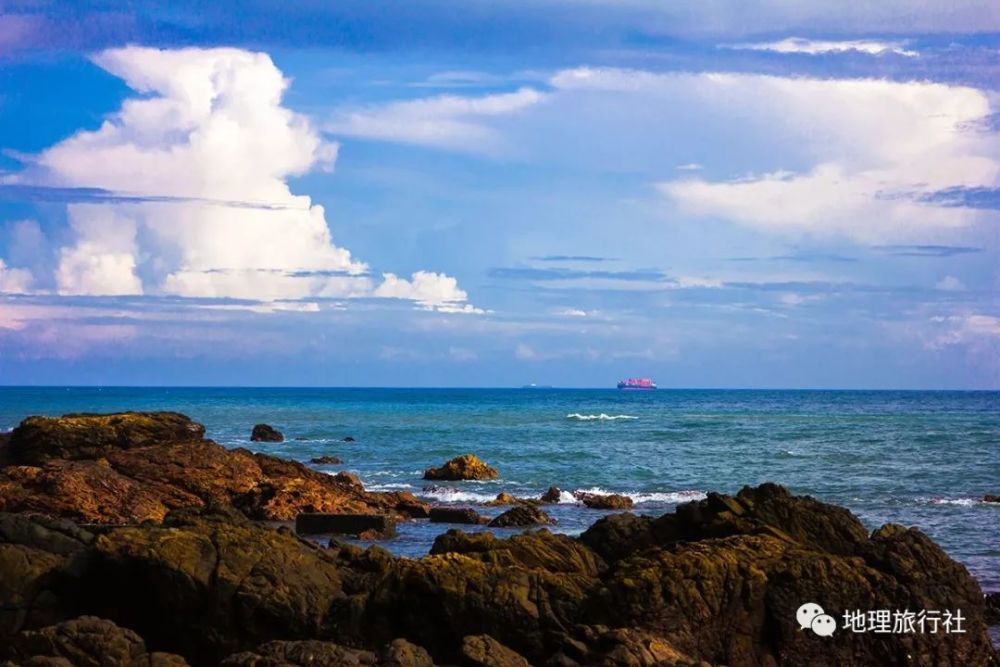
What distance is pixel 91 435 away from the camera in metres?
38.2

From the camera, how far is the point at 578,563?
61.3 feet

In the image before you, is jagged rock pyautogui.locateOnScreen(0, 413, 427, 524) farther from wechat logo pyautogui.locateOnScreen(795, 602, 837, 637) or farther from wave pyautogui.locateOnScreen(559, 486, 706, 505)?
wechat logo pyautogui.locateOnScreen(795, 602, 837, 637)

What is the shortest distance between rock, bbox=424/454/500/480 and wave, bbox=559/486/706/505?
613 cm

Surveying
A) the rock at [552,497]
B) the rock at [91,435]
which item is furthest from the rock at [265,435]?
the rock at [552,497]

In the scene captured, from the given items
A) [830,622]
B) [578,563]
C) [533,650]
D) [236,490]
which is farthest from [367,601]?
[236,490]

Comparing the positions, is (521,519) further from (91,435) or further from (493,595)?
(493,595)

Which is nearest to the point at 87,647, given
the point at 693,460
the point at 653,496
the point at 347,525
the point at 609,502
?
the point at 347,525

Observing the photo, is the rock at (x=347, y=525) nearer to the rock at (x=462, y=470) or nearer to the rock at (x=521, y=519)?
the rock at (x=521, y=519)

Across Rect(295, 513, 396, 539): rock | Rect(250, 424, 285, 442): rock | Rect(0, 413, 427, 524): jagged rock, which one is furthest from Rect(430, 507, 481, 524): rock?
Rect(250, 424, 285, 442): rock

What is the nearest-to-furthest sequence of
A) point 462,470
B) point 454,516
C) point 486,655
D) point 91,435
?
Result: point 486,655 < point 454,516 < point 91,435 < point 462,470

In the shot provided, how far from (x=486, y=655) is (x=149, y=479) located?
23.0 m

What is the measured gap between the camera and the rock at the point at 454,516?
111ft

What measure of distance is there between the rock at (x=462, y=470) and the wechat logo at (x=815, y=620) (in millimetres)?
34771

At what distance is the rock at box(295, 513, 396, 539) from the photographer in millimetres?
30016
